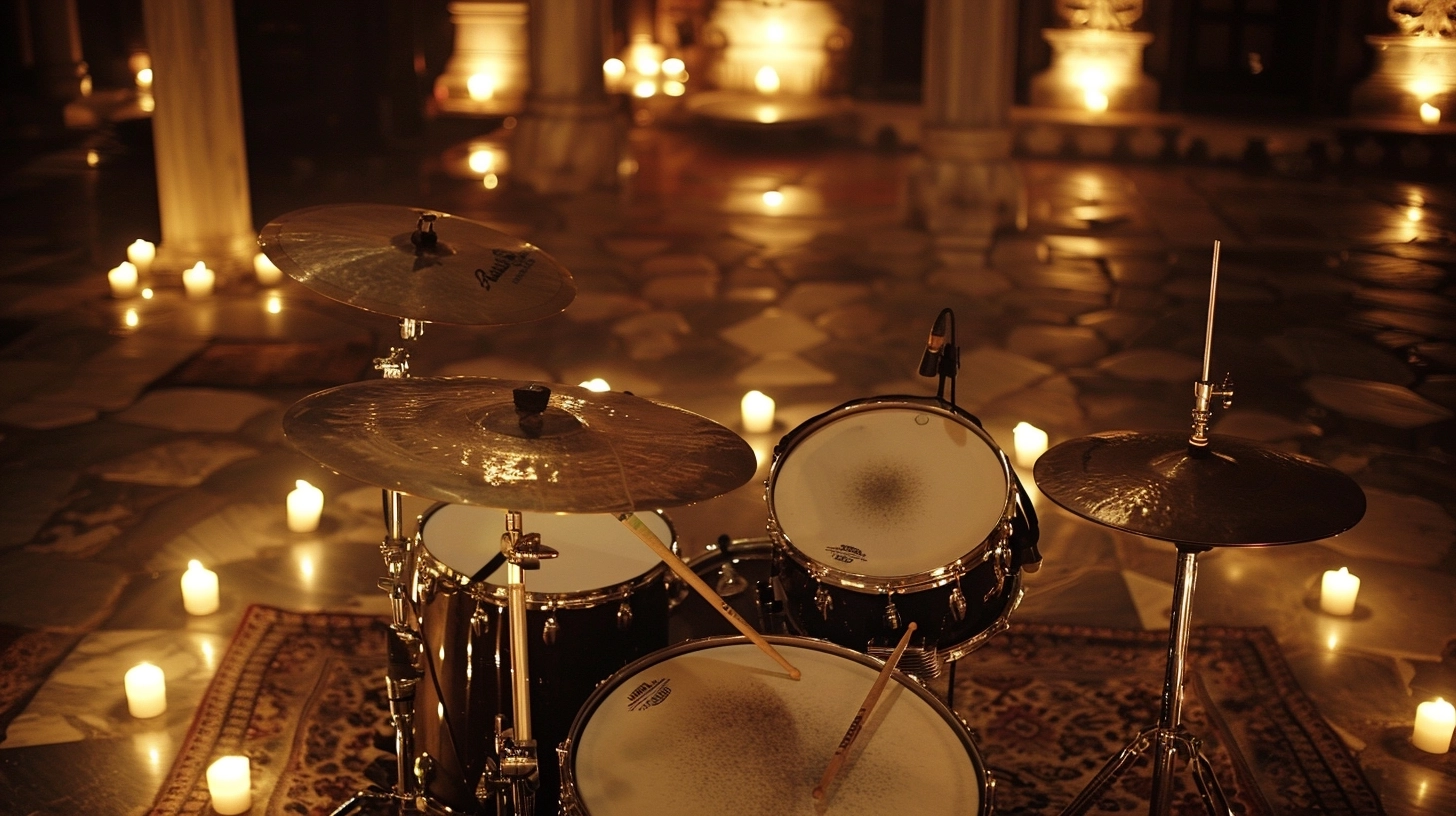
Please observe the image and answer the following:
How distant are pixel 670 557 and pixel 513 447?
29cm

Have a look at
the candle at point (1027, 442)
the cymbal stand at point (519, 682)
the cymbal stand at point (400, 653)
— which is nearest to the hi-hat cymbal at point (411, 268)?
the cymbal stand at point (400, 653)

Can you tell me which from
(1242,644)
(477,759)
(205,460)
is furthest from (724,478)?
(205,460)

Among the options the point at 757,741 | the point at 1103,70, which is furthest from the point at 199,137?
the point at 1103,70

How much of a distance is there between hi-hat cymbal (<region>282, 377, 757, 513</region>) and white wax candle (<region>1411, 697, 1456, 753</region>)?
1831mm

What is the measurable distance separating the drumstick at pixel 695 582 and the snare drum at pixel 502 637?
14.8 inches

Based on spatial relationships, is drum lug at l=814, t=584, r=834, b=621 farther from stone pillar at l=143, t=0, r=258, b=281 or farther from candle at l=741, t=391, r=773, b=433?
stone pillar at l=143, t=0, r=258, b=281

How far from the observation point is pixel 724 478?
216 cm

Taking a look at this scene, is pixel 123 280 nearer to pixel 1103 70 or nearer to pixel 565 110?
pixel 565 110

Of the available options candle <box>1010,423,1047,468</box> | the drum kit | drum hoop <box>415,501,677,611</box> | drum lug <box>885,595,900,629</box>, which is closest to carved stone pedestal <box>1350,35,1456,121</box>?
candle <box>1010,423,1047,468</box>

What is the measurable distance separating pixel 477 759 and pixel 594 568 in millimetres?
419

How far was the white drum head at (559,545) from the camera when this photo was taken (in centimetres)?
273

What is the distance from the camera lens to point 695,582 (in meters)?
2.21

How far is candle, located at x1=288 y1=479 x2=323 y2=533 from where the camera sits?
4152mm

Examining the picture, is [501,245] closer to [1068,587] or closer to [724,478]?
[724,478]
